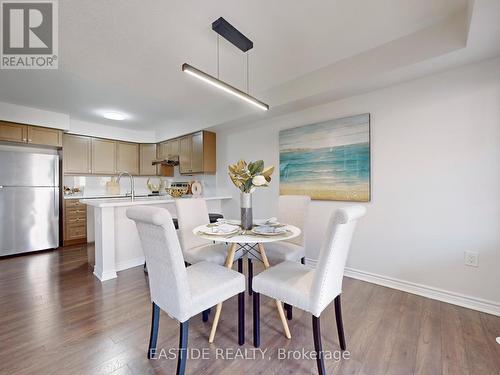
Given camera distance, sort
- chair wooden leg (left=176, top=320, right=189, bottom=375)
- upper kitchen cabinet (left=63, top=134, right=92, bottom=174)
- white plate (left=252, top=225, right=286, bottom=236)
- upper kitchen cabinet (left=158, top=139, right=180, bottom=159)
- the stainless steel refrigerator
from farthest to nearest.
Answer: upper kitchen cabinet (left=158, top=139, right=180, bottom=159) → upper kitchen cabinet (left=63, top=134, right=92, bottom=174) → the stainless steel refrigerator → white plate (left=252, top=225, right=286, bottom=236) → chair wooden leg (left=176, top=320, right=189, bottom=375)

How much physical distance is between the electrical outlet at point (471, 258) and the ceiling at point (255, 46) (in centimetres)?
172

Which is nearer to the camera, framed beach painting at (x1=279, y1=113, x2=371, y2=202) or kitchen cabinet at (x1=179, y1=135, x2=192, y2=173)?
framed beach painting at (x1=279, y1=113, x2=371, y2=202)

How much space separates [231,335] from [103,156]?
4.77 m

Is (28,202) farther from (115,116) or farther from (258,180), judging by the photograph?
(258,180)

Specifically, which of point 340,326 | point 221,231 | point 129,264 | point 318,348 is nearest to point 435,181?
point 340,326

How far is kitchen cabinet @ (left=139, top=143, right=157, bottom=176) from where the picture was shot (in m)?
5.44

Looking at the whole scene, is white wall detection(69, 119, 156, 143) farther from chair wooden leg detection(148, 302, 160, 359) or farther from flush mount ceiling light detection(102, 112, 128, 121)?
chair wooden leg detection(148, 302, 160, 359)

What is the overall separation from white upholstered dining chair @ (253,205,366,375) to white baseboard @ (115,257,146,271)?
7.44 ft

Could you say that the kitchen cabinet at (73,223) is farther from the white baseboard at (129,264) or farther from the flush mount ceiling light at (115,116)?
the white baseboard at (129,264)

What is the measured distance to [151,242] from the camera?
1254 millimetres

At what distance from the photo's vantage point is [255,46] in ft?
7.07

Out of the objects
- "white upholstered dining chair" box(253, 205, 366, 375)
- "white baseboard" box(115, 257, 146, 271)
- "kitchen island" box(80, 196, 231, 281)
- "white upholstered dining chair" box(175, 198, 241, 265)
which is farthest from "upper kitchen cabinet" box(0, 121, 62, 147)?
"white upholstered dining chair" box(253, 205, 366, 375)

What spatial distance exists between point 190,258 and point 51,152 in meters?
4.29

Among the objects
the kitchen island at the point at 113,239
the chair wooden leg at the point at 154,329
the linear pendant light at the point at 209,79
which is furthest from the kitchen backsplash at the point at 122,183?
the chair wooden leg at the point at 154,329
